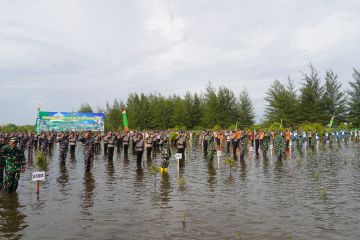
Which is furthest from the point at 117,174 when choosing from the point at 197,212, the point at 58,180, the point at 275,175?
the point at 197,212

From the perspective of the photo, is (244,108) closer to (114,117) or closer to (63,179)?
(114,117)

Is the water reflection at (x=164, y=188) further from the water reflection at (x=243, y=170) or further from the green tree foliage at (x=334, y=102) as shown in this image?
the green tree foliage at (x=334, y=102)

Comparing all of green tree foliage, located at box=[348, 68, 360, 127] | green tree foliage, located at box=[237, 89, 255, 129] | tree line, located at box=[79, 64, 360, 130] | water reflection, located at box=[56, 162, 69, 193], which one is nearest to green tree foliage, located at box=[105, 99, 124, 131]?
tree line, located at box=[79, 64, 360, 130]

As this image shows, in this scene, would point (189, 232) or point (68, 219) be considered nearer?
point (189, 232)

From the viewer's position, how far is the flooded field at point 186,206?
8.36 metres

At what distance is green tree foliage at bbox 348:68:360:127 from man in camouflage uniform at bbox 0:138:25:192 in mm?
57011

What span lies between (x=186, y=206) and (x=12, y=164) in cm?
574

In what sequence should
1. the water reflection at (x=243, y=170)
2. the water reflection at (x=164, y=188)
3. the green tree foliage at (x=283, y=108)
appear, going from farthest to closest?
the green tree foliage at (x=283, y=108) → the water reflection at (x=243, y=170) → the water reflection at (x=164, y=188)

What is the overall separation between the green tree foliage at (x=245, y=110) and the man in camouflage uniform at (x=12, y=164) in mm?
56074

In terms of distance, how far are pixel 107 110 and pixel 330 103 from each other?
4775 cm

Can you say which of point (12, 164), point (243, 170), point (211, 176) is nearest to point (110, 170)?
point (211, 176)

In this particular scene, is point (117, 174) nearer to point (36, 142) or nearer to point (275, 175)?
point (275, 175)

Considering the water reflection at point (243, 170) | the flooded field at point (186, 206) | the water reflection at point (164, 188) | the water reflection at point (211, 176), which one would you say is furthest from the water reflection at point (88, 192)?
the water reflection at point (243, 170)

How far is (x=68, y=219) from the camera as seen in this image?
370 inches
